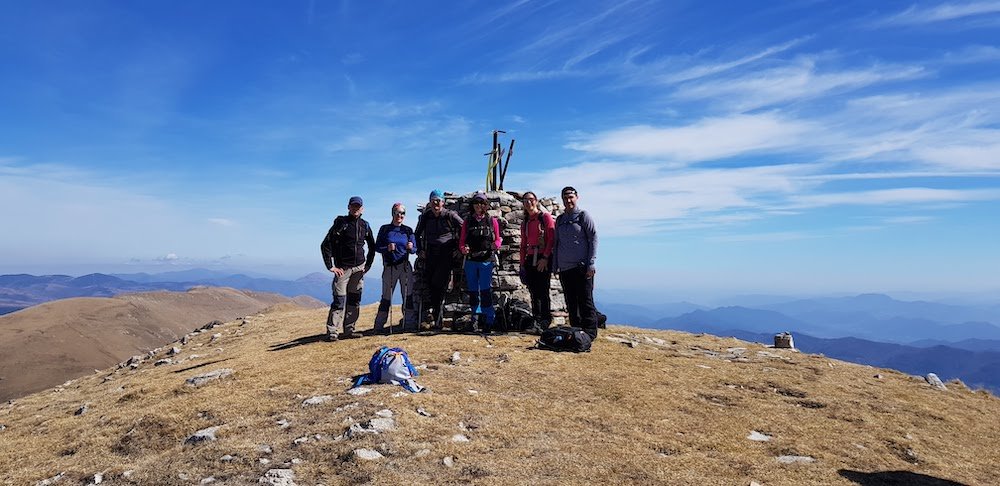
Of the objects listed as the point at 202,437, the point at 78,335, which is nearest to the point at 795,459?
the point at 202,437

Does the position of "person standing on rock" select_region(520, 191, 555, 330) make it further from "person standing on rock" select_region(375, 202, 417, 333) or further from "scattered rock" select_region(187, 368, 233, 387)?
"scattered rock" select_region(187, 368, 233, 387)

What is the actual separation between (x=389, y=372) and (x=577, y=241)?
224 inches

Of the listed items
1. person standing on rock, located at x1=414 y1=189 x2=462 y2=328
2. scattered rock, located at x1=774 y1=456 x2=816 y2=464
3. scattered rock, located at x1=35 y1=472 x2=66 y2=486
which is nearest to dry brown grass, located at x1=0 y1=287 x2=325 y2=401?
person standing on rock, located at x1=414 y1=189 x2=462 y2=328

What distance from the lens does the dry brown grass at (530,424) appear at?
19.2 ft

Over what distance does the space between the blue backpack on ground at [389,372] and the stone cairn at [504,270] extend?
5.76 m

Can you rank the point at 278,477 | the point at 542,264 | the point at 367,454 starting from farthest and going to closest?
the point at 542,264, the point at 367,454, the point at 278,477

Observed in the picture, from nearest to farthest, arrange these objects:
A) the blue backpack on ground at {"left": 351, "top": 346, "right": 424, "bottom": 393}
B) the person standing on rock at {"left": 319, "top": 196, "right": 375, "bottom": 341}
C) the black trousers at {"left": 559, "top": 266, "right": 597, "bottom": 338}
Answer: the blue backpack on ground at {"left": 351, "top": 346, "right": 424, "bottom": 393}
the black trousers at {"left": 559, "top": 266, "right": 597, "bottom": 338}
the person standing on rock at {"left": 319, "top": 196, "right": 375, "bottom": 341}

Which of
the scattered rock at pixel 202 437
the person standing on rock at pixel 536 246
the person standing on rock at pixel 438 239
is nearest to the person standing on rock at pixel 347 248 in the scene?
the person standing on rock at pixel 438 239

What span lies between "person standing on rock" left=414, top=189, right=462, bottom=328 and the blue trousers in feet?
2.56

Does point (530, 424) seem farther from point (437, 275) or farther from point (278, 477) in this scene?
point (437, 275)

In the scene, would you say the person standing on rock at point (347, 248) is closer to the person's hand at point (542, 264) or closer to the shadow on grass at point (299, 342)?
the shadow on grass at point (299, 342)

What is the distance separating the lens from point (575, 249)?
12.1m

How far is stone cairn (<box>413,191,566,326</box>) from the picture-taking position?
15.4 meters

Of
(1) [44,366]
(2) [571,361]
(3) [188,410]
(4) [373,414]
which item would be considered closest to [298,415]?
(4) [373,414]
